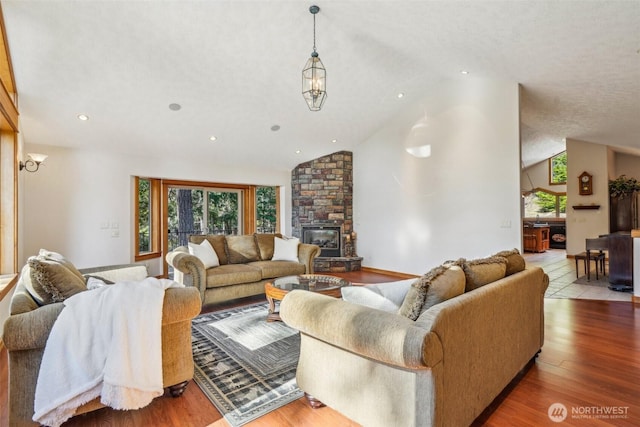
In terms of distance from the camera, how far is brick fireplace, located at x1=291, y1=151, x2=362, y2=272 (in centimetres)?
695

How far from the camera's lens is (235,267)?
4.38 meters

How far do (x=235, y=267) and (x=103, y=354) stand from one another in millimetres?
2611

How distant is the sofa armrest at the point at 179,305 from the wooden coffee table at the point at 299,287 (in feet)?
4.21

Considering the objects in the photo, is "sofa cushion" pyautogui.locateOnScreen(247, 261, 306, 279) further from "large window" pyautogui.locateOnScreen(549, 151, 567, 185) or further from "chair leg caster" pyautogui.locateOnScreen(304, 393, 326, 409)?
"large window" pyautogui.locateOnScreen(549, 151, 567, 185)

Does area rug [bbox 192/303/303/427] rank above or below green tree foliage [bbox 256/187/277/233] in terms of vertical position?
below

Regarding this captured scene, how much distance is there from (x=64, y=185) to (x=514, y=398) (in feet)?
19.3

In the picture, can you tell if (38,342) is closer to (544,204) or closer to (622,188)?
(622,188)

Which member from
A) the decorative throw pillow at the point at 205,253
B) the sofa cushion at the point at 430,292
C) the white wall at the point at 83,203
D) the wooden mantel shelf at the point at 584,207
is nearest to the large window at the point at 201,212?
the white wall at the point at 83,203

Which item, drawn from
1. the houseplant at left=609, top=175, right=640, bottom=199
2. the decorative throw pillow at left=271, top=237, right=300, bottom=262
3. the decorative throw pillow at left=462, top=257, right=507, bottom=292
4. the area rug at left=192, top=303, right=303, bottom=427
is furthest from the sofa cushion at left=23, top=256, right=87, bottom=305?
the houseplant at left=609, top=175, right=640, bottom=199

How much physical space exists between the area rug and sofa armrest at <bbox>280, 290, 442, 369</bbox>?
0.60 metres

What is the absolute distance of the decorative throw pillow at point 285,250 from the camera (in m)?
4.93

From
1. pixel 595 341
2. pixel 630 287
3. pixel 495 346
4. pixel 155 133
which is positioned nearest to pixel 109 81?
pixel 155 133

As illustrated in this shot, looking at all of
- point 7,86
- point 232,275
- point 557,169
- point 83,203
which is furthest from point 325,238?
point 557,169

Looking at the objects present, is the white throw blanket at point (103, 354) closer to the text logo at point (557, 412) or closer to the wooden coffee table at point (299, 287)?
the wooden coffee table at point (299, 287)
